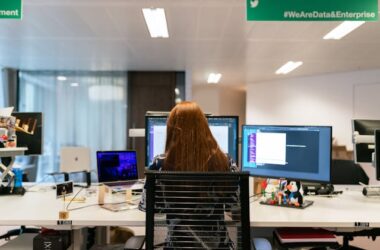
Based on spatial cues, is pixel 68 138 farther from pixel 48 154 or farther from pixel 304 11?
pixel 304 11

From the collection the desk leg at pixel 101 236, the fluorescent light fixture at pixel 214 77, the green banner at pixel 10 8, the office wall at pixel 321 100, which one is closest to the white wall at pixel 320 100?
the office wall at pixel 321 100

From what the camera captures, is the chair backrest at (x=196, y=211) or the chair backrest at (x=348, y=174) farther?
the chair backrest at (x=348, y=174)

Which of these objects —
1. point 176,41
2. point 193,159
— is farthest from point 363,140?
point 176,41

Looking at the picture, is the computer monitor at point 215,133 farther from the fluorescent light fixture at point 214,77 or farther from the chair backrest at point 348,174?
the fluorescent light fixture at point 214,77

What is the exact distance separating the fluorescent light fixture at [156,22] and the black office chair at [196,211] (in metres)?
2.40

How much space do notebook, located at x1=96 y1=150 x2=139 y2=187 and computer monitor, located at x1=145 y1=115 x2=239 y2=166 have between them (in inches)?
6.5

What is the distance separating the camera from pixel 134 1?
3014mm

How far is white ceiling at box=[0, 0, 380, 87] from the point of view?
128 inches

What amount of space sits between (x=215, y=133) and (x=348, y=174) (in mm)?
1675

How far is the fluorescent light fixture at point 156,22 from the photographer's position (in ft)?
10.7

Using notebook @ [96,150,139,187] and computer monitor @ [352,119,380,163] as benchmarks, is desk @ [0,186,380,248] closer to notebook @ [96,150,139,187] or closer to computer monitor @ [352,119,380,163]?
notebook @ [96,150,139,187]

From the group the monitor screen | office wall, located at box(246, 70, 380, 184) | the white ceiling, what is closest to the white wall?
office wall, located at box(246, 70, 380, 184)

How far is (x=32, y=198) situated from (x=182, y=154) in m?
1.26

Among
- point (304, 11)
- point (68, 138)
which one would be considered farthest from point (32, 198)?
point (68, 138)
